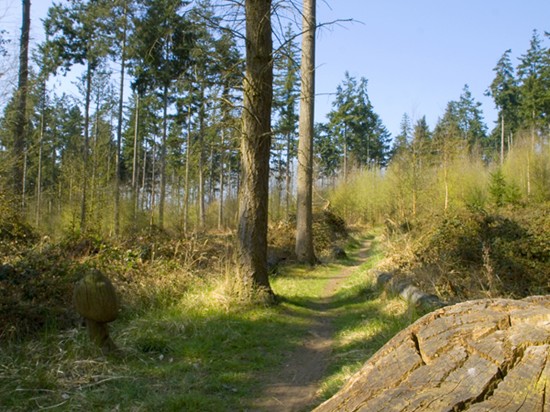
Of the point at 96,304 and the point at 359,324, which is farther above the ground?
the point at 96,304

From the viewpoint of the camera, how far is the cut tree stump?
1.15 m

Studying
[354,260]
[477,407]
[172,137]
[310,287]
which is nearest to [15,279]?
[310,287]

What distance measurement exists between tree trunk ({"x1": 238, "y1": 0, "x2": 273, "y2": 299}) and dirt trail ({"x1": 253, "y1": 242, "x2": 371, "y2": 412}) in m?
1.28

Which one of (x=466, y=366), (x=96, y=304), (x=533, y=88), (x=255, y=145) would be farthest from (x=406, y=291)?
(x=533, y=88)

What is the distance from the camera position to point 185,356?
5066mm

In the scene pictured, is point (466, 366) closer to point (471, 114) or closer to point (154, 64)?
point (154, 64)

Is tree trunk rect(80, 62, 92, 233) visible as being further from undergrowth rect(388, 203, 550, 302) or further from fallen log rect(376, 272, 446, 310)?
undergrowth rect(388, 203, 550, 302)

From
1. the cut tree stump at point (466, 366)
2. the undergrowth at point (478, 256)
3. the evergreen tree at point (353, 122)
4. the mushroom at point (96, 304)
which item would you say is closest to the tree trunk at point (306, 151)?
the undergrowth at point (478, 256)

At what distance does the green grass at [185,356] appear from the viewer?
3846 millimetres

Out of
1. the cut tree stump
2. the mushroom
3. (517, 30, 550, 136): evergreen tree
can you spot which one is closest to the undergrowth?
the mushroom

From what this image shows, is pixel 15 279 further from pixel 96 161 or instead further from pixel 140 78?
pixel 140 78

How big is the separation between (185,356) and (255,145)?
3910 millimetres

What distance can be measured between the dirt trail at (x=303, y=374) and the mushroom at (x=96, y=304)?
1899 mm

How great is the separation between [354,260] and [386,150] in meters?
48.1
